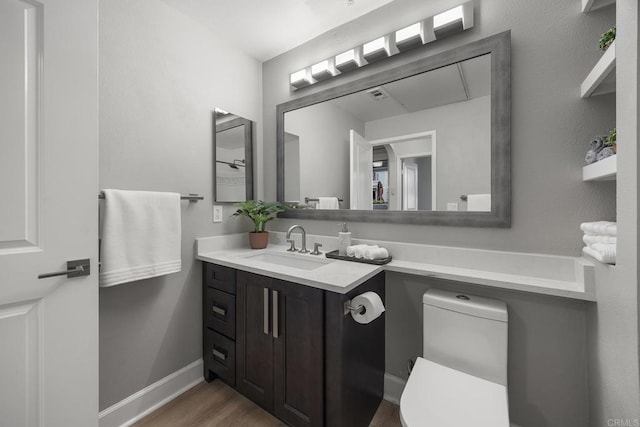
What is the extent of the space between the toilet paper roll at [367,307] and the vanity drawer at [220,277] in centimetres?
76

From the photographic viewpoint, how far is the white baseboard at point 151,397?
1373mm

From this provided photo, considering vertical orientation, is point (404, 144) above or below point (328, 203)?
above

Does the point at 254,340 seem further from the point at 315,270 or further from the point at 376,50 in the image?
the point at 376,50

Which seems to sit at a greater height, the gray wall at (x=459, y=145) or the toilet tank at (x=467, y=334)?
the gray wall at (x=459, y=145)

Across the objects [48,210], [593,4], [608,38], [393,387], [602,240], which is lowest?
[393,387]

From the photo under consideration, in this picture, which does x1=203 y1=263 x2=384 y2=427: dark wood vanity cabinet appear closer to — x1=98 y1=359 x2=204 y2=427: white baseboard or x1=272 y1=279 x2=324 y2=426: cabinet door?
x1=272 y1=279 x2=324 y2=426: cabinet door

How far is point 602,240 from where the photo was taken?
3.01 feet

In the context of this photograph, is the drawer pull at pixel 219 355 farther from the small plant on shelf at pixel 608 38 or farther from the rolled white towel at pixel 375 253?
the small plant on shelf at pixel 608 38

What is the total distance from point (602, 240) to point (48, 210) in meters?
2.00

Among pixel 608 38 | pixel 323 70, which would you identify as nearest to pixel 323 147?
pixel 323 70

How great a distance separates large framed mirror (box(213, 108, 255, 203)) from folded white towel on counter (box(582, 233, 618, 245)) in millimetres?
1968

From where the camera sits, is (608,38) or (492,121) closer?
(608,38)

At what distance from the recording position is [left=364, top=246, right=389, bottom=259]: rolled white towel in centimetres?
149

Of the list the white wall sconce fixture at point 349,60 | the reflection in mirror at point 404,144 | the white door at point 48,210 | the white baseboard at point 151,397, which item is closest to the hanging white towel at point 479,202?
the reflection in mirror at point 404,144
